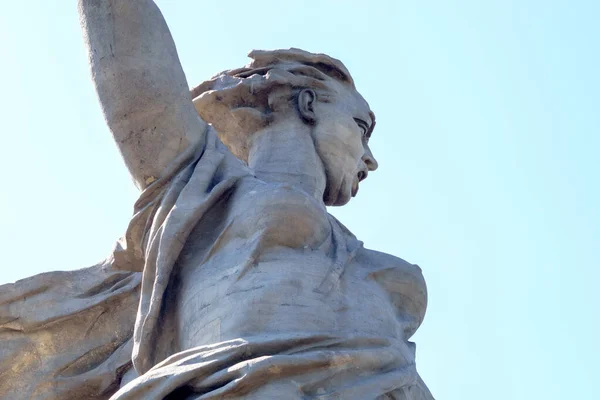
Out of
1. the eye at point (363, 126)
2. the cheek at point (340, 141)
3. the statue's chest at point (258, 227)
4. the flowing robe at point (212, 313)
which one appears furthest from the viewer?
the eye at point (363, 126)

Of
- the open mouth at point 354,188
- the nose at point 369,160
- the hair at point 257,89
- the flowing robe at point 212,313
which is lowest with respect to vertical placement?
the flowing robe at point 212,313

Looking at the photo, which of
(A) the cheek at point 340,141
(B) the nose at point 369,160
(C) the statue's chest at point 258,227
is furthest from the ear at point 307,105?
(C) the statue's chest at point 258,227

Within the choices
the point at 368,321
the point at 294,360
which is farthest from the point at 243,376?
the point at 368,321

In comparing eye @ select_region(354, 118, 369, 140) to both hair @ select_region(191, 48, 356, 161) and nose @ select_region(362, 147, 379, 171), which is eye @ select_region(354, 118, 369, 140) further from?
hair @ select_region(191, 48, 356, 161)

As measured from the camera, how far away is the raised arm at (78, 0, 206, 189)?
10.8 metres

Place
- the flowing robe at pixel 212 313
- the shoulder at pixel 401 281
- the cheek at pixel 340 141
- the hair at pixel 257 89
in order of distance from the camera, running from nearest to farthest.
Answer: the flowing robe at pixel 212 313, the shoulder at pixel 401 281, the cheek at pixel 340 141, the hair at pixel 257 89

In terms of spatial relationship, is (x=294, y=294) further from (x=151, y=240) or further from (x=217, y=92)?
(x=217, y=92)

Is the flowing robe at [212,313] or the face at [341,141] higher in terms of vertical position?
the face at [341,141]

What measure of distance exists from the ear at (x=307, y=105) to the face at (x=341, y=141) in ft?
0.09

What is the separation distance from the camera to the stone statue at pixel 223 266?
31.6 feet

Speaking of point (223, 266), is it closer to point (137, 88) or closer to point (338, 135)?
point (137, 88)

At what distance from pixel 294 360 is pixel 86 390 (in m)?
2.19

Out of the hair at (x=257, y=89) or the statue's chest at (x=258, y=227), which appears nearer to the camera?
the statue's chest at (x=258, y=227)

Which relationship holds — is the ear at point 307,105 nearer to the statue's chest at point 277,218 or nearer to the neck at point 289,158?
the neck at point 289,158
